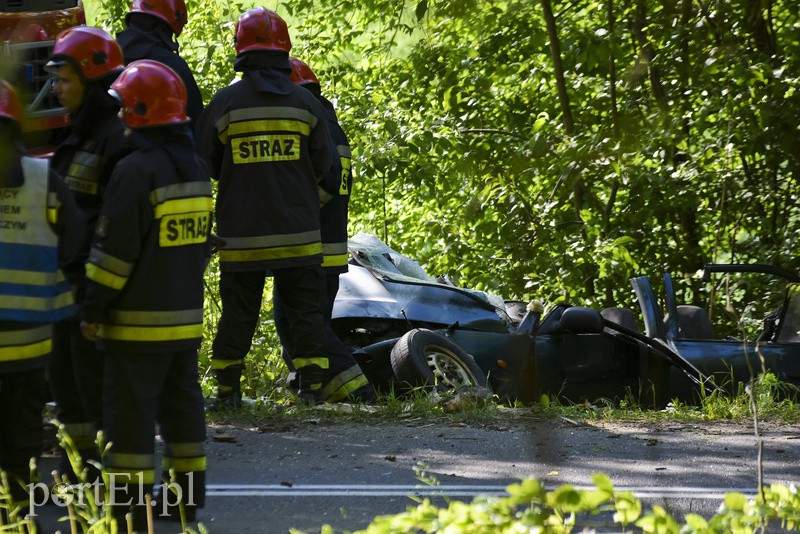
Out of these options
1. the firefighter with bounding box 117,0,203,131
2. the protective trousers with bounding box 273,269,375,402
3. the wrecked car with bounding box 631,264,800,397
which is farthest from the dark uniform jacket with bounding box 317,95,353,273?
the wrecked car with bounding box 631,264,800,397

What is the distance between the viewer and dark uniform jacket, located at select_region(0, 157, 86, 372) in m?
4.07

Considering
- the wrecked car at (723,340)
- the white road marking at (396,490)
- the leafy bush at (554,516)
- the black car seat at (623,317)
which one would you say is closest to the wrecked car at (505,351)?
the wrecked car at (723,340)

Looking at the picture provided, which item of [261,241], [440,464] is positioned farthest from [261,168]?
[440,464]

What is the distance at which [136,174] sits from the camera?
4094 millimetres

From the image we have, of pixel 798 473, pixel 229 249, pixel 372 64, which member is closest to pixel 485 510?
pixel 798 473

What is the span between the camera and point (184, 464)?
4301 mm

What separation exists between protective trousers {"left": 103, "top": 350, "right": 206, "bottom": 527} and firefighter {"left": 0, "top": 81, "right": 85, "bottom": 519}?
11.1 inches

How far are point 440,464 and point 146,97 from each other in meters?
2.27

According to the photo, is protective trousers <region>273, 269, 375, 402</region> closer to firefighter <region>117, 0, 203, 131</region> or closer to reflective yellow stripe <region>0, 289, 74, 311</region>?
firefighter <region>117, 0, 203, 131</region>

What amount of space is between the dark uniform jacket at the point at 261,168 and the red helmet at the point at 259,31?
0.57ft

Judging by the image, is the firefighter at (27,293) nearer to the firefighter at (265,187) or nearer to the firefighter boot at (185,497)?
the firefighter boot at (185,497)

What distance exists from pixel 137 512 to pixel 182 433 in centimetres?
34

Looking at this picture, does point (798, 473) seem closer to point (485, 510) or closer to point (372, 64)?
point (485, 510)

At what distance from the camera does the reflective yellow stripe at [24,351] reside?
13.3 feet
